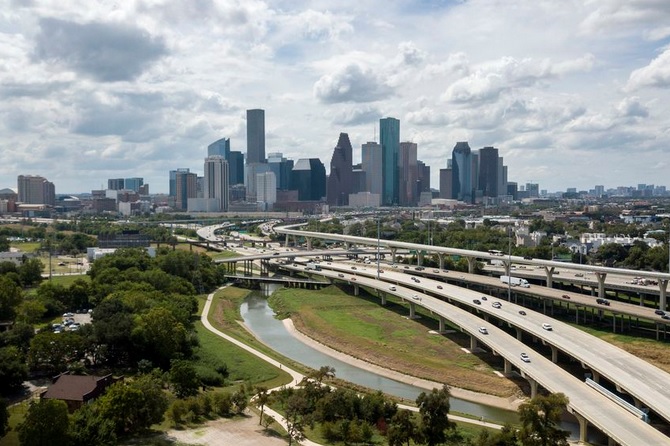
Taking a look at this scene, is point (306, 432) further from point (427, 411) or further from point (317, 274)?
point (317, 274)

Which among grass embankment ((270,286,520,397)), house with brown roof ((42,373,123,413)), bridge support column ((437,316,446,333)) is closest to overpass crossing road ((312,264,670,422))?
bridge support column ((437,316,446,333))

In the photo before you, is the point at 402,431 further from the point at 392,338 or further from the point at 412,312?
the point at 412,312

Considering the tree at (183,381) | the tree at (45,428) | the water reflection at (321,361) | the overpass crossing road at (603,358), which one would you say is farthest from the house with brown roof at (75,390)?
the overpass crossing road at (603,358)

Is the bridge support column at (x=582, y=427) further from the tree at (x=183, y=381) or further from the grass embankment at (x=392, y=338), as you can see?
the tree at (x=183, y=381)

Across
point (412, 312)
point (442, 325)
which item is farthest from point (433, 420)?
point (412, 312)

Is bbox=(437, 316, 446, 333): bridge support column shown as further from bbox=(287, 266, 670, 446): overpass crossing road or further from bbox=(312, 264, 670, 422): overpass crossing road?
bbox=(312, 264, 670, 422): overpass crossing road

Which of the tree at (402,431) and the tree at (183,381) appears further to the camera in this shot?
the tree at (183,381)
